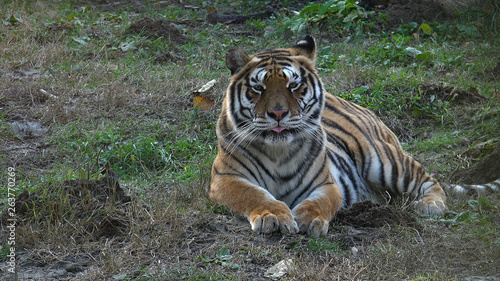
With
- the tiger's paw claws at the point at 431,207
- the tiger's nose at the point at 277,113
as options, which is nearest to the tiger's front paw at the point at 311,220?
the tiger's nose at the point at 277,113

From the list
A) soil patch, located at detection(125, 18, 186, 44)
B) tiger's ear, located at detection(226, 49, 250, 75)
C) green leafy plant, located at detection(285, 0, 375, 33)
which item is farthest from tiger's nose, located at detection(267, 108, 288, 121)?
green leafy plant, located at detection(285, 0, 375, 33)

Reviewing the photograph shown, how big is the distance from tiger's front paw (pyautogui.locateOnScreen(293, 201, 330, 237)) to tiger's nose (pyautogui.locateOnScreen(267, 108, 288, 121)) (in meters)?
0.59

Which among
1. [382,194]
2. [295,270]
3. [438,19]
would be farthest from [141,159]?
[438,19]

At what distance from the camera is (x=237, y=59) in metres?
4.39

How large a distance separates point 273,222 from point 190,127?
2560 millimetres

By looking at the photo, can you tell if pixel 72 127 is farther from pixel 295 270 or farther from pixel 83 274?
pixel 295 270

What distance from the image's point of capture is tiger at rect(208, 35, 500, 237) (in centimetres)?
399

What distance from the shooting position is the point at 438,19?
860cm

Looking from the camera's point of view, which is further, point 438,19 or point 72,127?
point 438,19

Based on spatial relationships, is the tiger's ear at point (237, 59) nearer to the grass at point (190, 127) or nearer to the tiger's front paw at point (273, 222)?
the grass at point (190, 127)

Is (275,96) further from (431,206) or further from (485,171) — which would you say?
(485,171)

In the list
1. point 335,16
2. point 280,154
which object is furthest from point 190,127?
point 335,16

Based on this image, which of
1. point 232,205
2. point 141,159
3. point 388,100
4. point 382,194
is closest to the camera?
point 232,205

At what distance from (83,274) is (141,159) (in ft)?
7.31
